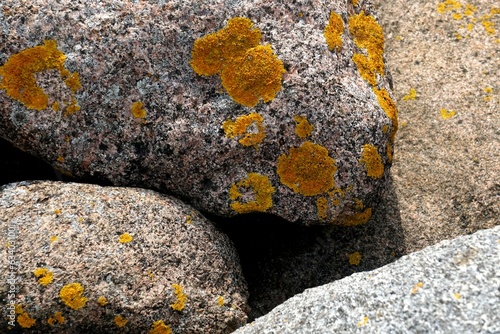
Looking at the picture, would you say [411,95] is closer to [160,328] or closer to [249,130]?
[249,130]

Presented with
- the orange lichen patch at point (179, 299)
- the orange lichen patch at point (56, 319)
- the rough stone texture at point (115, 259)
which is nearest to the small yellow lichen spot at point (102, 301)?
the rough stone texture at point (115, 259)

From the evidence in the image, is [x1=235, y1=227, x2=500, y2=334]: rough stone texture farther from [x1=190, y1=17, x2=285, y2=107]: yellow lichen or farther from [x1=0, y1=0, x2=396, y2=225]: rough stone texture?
[x1=190, y1=17, x2=285, y2=107]: yellow lichen

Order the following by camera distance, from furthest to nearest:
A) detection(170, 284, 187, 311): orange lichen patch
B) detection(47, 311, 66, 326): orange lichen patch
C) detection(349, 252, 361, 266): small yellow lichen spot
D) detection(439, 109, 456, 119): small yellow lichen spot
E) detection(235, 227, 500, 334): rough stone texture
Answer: detection(439, 109, 456, 119): small yellow lichen spot, detection(349, 252, 361, 266): small yellow lichen spot, detection(170, 284, 187, 311): orange lichen patch, detection(47, 311, 66, 326): orange lichen patch, detection(235, 227, 500, 334): rough stone texture

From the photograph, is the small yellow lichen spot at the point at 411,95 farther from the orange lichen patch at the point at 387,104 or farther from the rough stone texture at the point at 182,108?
the rough stone texture at the point at 182,108

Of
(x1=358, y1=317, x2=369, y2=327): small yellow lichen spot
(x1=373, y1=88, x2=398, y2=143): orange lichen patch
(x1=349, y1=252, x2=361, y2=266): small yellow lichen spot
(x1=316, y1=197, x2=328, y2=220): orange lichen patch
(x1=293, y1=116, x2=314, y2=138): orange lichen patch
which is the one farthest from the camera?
(x1=349, y1=252, x2=361, y2=266): small yellow lichen spot

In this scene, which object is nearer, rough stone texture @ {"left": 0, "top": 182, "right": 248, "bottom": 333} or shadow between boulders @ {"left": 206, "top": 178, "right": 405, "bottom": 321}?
rough stone texture @ {"left": 0, "top": 182, "right": 248, "bottom": 333}

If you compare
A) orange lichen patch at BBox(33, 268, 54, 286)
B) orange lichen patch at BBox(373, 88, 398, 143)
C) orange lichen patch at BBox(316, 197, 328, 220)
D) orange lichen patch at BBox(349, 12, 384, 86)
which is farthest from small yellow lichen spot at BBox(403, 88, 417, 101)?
orange lichen patch at BBox(33, 268, 54, 286)

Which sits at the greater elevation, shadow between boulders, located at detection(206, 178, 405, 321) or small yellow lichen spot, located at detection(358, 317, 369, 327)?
small yellow lichen spot, located at detection(358, 317, 369, 327)
